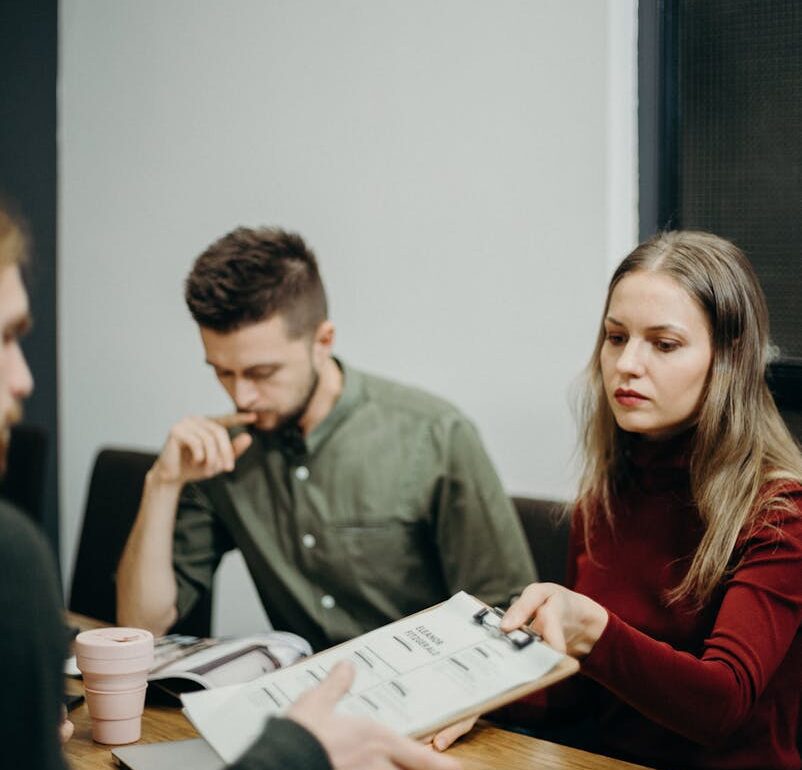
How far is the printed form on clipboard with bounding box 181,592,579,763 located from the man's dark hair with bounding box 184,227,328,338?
0.74m

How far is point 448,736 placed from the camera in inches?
48.3

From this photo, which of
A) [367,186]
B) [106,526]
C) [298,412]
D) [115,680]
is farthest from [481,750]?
[367,186]

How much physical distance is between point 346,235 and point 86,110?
1144 millimetres

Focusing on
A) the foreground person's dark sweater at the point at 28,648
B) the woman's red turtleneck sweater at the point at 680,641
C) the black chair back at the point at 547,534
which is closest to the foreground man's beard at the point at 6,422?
the foreground person's dark sweater at the point at 28,648

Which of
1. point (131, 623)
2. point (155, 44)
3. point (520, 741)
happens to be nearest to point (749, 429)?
point (520, 741)

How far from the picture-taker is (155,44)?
115 inches

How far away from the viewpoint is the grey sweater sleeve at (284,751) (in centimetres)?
86

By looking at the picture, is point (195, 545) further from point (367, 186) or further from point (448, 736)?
point (367, 186)

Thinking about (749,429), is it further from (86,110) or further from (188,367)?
(86,110)

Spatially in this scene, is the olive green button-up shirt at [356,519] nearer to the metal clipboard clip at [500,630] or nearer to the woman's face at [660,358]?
the woman's face at [660,358]

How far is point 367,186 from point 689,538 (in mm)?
1328

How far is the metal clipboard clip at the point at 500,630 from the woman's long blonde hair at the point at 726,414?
318mm

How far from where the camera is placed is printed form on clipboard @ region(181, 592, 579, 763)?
3.34ft

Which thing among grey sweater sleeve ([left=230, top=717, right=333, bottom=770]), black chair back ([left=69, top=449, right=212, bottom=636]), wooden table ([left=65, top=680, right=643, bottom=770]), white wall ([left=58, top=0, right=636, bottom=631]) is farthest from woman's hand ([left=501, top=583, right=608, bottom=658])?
black chair back ([left=69, top=449, right=212, bottom=636])
